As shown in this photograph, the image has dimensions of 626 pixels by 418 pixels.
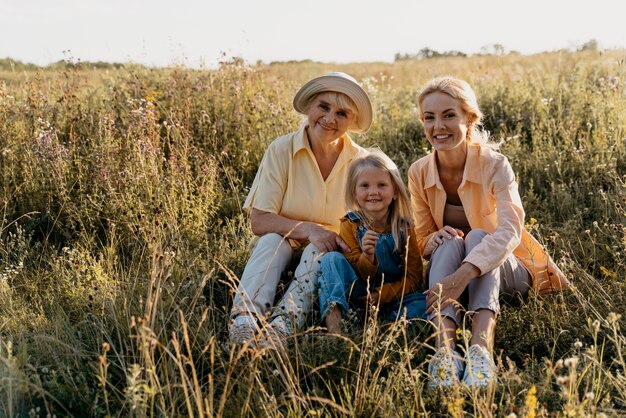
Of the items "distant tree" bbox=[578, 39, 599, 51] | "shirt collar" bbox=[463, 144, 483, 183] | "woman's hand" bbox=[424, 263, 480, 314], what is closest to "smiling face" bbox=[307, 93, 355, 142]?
"shirt collar" bbox=[463, 144, 483, 183]

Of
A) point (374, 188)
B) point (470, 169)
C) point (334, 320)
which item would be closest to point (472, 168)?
point (470, 169)

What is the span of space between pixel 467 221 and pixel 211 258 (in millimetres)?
1529

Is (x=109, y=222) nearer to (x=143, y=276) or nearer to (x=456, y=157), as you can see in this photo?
(x=143, y=276)

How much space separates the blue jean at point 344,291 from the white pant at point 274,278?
0.20 feet

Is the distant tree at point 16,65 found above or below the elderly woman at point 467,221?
above

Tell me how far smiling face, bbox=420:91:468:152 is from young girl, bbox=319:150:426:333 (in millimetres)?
297

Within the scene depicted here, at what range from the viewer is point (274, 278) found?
157 inches

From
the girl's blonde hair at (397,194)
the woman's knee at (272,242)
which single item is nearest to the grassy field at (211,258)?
the woman's knee at (272,242)

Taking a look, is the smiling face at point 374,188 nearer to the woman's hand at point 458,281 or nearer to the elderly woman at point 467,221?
the elderly woman at point 467,221

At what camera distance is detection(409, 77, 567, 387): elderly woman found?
3.51 meters

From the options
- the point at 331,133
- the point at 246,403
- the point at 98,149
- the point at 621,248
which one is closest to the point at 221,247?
the point at 331,133

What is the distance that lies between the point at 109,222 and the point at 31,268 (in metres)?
0.54

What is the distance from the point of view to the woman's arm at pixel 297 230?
396 cm

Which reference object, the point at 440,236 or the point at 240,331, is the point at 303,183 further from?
the point at 240,331
